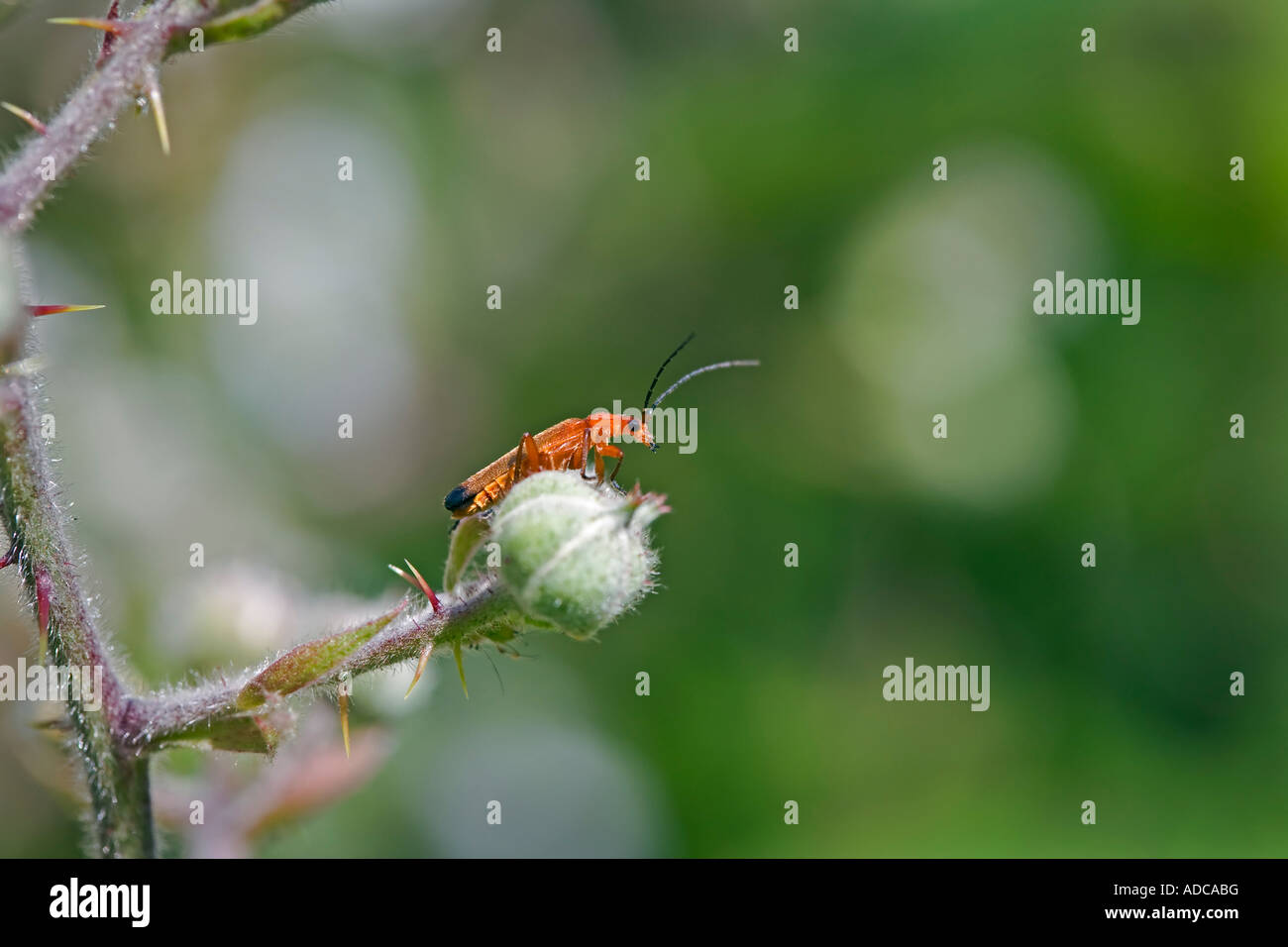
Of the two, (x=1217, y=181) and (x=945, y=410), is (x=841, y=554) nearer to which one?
(x=945, y=410)

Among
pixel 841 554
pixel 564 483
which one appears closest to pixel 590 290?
pixel 841 554

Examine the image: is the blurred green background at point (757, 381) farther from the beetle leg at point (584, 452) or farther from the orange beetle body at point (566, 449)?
the beetle leg at point (584, 452)

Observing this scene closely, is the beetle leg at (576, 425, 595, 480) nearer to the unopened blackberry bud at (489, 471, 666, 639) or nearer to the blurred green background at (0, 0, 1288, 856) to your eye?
the unopened blackberry bud at (489, 471, 666, 639)

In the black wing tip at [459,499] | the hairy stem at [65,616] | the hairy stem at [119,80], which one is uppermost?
the hairy stem at [119,80]

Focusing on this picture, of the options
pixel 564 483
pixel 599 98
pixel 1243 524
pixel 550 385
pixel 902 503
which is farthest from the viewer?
pixel 599 98

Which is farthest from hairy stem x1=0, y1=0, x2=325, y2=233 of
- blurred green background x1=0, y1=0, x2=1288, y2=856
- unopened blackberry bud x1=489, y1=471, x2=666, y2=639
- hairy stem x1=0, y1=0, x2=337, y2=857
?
blurred green background x1=0, y1=0, x2=1288, y2=856

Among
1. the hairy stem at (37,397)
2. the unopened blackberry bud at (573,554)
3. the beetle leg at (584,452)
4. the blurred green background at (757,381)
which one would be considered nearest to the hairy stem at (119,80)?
the hairy stem at (37,397)
